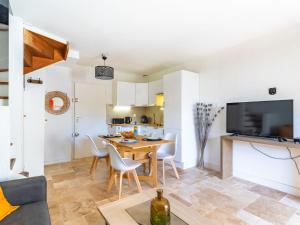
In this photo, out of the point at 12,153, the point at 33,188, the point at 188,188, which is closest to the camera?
the point at 33,188

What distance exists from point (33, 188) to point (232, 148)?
3201mm

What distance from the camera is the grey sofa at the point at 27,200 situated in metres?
1.31

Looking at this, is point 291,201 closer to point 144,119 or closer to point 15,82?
point 15,82

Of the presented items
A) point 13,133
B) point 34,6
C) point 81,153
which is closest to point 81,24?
point 34,6

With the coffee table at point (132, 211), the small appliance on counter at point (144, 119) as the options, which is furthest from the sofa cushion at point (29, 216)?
the small appliance on counter at point (144, 119)

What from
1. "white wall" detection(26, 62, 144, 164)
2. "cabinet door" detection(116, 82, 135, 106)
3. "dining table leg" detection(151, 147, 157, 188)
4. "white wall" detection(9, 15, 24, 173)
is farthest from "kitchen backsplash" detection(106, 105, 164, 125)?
"white wall" detection(9, 15, 24, 173)

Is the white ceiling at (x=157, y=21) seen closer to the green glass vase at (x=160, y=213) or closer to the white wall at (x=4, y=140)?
the white wall at (x=4, y=140)

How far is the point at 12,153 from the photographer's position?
1926 millimetres

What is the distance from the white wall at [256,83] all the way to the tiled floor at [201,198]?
281 mm

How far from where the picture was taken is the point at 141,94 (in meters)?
5.19

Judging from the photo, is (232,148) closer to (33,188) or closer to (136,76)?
(33,188)

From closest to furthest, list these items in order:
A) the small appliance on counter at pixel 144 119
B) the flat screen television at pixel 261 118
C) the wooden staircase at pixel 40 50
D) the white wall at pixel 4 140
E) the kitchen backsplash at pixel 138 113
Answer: the white wall at pixel 4 140 → the wooden staircase at pixel 40 50 → the flat screen television at pixel 261 118 → the kitchen backsplash at pixel 138 113 → the small appliance on counter at pixel 144 119

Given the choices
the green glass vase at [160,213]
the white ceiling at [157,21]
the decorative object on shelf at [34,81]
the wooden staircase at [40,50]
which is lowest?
the green glass vase at [160,213]

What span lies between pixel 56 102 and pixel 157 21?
127 inches
